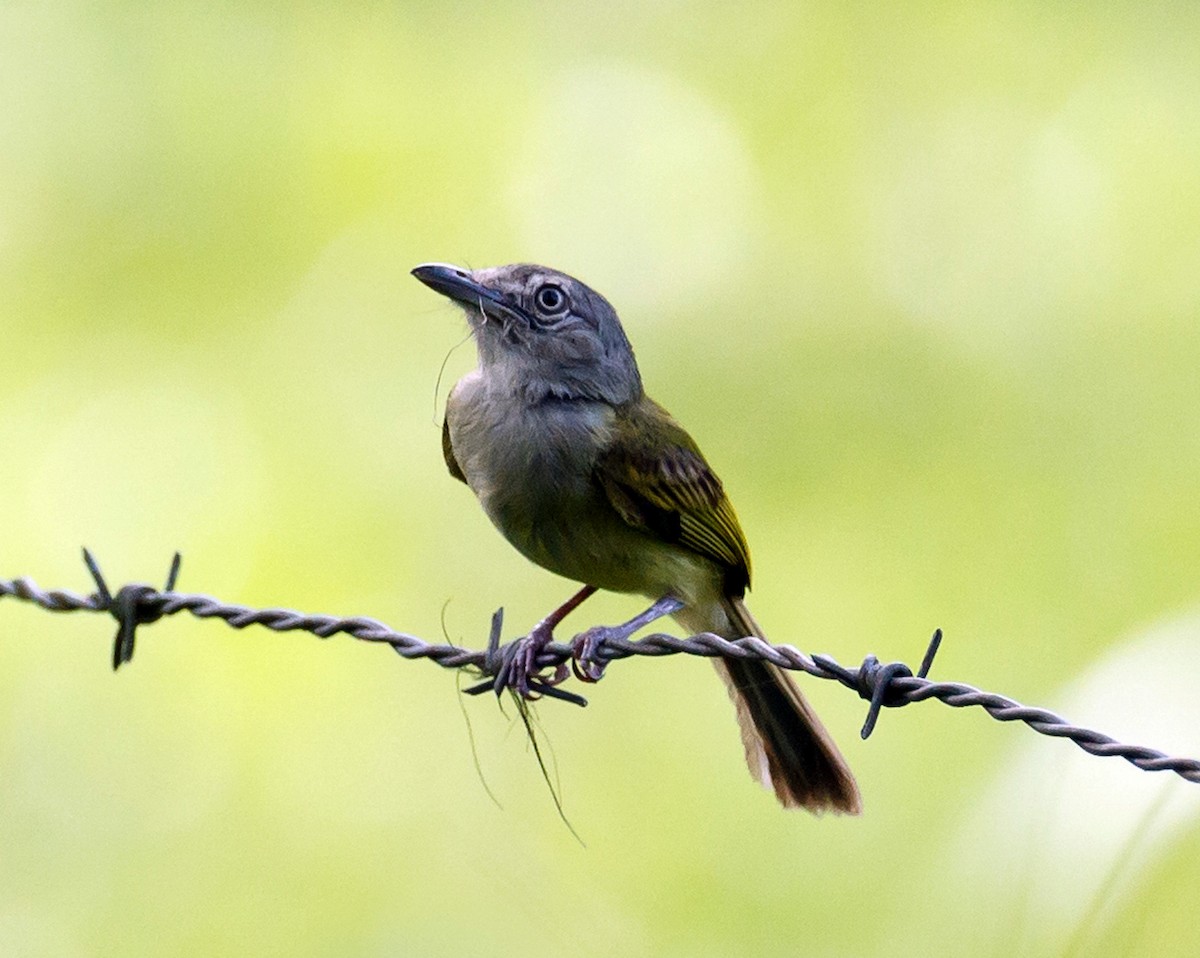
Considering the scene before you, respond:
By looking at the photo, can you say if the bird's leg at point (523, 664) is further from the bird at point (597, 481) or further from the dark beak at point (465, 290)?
the dark beak at point (465, 290)

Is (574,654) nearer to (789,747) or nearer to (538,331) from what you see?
(789,747)

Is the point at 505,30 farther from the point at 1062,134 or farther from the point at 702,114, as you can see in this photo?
the point at 1062,134

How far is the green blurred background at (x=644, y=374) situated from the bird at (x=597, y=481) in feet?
2.33

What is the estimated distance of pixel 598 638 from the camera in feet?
12.4

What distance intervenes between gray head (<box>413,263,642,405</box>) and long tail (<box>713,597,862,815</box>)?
0.88m

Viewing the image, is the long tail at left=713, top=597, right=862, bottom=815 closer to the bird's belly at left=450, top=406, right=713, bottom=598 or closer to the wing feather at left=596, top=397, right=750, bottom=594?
the wing feather at left=596, top=397, right=750, bottom=594

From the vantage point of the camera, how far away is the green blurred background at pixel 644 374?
6.46 m

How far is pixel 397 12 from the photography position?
10.2 meters

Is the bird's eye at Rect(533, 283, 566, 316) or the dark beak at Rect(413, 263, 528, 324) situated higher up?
the bird's eye at Rect(533, 283, 566, 316)

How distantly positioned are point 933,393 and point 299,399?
137 inches

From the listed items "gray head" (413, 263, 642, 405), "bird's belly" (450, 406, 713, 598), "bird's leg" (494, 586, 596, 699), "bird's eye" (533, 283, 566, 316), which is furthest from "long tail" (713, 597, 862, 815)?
"bird's eye" (533, 283, 566, 316)

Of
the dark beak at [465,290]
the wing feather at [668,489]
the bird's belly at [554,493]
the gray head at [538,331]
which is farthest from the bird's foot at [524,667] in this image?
the dark beak at [465,290]

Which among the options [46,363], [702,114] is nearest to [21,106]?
[46,363]

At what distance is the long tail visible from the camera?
164 inches
